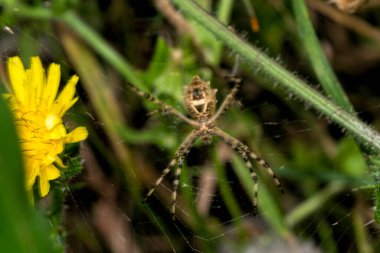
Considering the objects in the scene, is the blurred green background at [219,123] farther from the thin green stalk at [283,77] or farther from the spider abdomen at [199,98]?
the spider abdomen at [199,98]

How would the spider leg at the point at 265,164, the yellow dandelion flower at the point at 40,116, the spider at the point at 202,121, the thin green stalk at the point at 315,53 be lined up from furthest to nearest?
the thin green stalk at the point at 315,53, the spider leg at the point at 265,164, the spider at the point at 202,121, the yellow dandelion flower at the point at 40,116

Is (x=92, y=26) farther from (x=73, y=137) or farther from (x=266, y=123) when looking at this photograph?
(x=73, y=137)

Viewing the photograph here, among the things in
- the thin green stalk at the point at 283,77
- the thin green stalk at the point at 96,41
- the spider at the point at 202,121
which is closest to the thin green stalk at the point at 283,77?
the thin green stalk at the point at 283,77

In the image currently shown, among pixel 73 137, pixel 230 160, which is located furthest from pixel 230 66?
pixel 73 137

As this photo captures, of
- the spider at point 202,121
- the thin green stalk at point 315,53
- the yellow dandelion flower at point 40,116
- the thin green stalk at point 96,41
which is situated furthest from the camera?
the thin green stalk at point 96,41

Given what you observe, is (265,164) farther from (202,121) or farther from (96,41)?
(96,41)

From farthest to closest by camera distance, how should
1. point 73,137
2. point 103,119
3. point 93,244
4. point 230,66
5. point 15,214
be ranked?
point 230,66 < point 103,119 < point 93,244 < point 73,137 < point 15,214

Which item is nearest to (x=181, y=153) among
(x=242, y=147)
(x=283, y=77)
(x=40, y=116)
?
(x=242, y=147)
